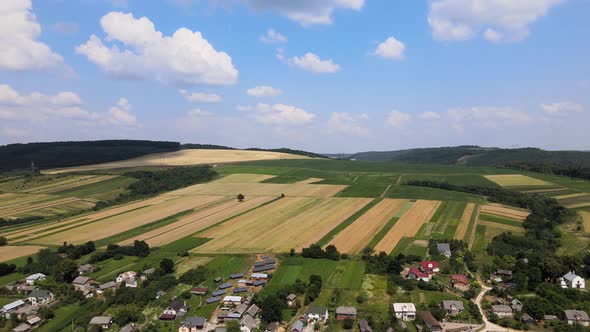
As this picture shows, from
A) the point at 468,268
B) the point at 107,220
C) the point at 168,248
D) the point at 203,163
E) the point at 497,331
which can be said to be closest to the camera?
the point at 497,331

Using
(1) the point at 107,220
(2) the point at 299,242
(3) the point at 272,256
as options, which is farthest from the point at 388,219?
(1) the point at 107,220

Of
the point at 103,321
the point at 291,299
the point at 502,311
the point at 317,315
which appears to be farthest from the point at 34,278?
the point at 502,311

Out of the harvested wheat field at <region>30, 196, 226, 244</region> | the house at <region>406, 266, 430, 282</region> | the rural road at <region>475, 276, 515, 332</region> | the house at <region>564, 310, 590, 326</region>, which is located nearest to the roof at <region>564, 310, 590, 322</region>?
the house at <region>564, 310, 590, 326</region>

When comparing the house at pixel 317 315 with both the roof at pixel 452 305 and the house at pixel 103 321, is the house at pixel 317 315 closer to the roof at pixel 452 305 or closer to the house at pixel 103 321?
the roof at pixel 452 305

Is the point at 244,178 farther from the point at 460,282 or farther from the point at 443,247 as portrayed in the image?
the point at 460,282

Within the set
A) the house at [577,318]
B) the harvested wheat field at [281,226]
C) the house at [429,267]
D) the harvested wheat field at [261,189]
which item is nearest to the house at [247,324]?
the harvested wheat field at [281,226]

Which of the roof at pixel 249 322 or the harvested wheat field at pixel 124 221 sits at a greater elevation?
the harvested wheat field at pixel 124 221

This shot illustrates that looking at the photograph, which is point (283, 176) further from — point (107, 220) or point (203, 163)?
point (107, 220)

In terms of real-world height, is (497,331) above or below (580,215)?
below
